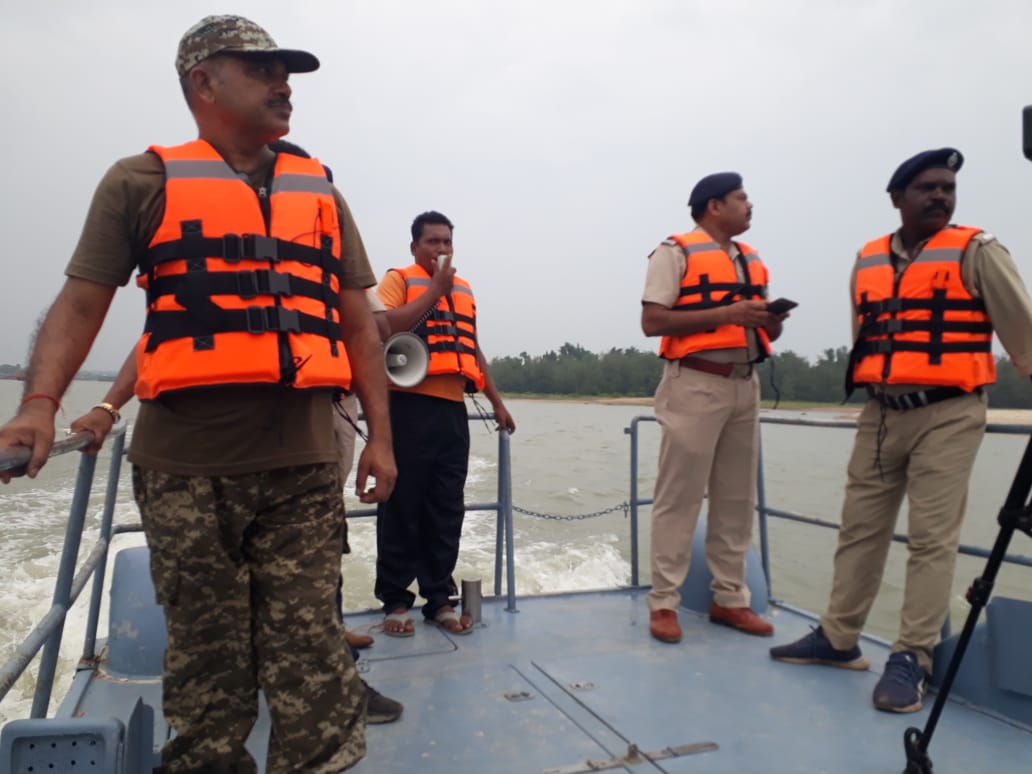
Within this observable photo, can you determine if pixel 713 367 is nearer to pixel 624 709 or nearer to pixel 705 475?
pixel 705 475

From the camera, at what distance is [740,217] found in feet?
9.75

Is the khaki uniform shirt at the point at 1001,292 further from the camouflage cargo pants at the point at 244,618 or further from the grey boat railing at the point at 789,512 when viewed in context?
the camouflage cargo pants at the point at 244,618

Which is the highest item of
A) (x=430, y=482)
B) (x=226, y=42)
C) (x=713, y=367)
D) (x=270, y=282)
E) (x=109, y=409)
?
(x=226, y=42)

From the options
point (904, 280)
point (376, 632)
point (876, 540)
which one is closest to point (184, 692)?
point (376, 632)

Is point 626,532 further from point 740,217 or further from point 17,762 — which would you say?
point 17,762

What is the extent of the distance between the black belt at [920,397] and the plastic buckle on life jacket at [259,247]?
190 cm

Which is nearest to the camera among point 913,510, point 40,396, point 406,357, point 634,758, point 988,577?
point 40,396

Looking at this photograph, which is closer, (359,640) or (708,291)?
(359,640)

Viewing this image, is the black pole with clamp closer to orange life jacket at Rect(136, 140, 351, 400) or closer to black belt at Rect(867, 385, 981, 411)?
black belt at Rect(867, 385, 981, 411)

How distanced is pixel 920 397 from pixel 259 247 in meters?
1.94

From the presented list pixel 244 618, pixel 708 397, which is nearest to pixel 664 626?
pixel 708 397

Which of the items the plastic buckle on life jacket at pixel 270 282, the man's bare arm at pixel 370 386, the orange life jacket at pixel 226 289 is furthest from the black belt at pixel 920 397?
the plastic buckle on life jacket at pixel 270 282

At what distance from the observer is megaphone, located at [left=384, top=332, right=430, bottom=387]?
279 centimetres

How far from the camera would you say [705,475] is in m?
2.92
